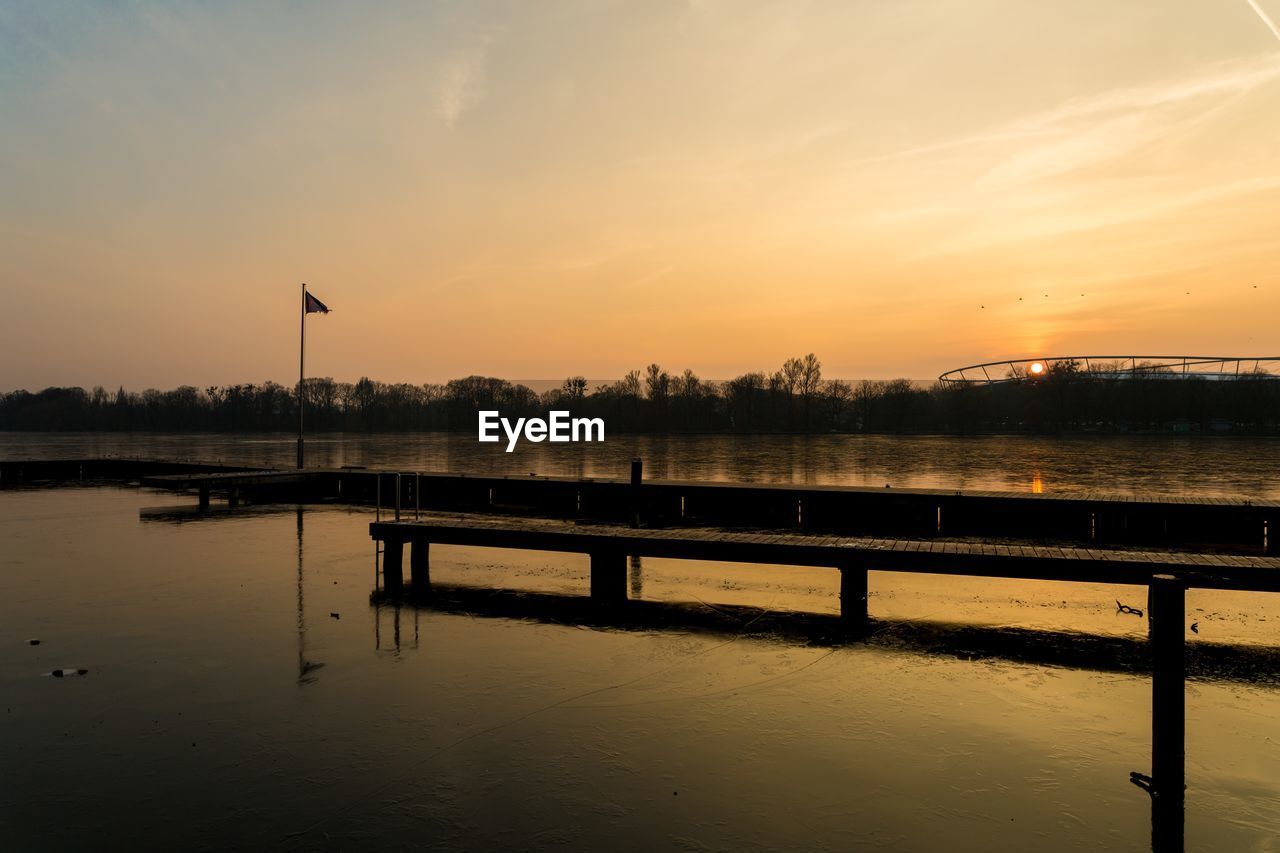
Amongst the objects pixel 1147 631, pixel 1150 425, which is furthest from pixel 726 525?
pixel 1150 425

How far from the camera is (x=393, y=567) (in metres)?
12.9

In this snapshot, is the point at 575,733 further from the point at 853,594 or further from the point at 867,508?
the point at 867,508

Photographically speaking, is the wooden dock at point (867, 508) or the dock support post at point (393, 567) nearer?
the dock support post at point (393, 567)

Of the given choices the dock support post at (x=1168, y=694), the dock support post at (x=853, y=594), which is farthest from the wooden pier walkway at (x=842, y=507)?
the dock support post at (x=1168, y=694)

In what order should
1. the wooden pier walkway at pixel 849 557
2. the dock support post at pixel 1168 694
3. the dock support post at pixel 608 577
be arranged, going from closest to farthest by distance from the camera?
the dock support post at pixel 1168 694, the wooden pier walkway at pixel 849 557, the dock support post at pixel 608 577

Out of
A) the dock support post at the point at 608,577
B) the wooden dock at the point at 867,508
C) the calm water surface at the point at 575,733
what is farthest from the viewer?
the wooden dock at the point at 867,508

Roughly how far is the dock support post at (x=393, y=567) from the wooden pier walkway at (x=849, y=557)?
15mm

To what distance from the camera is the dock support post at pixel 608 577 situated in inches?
482

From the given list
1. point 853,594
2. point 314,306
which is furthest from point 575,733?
point 314,306

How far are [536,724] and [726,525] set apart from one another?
623 inches

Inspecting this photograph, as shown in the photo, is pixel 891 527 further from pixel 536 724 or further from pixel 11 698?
pixel 11 698

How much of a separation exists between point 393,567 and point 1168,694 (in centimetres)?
1011

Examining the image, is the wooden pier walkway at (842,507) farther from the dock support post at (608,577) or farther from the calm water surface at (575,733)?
the calm water surface at (575,733)

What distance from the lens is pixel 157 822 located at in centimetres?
551
